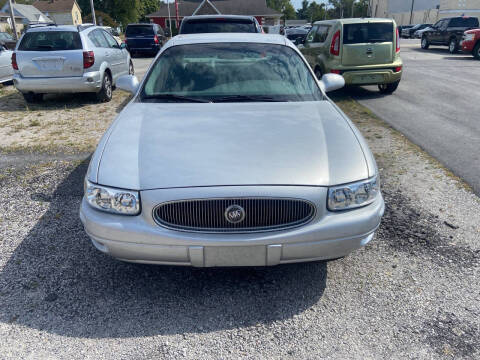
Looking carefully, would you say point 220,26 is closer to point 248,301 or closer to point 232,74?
point 232,74

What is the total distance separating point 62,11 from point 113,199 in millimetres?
89201

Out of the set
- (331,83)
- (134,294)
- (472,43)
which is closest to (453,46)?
(472,43)

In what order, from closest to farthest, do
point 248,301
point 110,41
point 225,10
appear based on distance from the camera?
point 248,301 < point 110,41 < point 225,10

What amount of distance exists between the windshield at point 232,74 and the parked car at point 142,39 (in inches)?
738

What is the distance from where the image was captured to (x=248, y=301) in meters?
2.86

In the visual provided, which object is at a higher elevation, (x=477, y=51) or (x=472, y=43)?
(x=472, y=43)

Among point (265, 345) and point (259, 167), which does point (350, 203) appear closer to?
point (259, 167)

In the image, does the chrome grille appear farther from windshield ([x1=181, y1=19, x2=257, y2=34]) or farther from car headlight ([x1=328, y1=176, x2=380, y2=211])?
windshield ([x1=181, y1=19, x2=257, y2=34])

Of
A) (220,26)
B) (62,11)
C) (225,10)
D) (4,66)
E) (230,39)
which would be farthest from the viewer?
(62,11)

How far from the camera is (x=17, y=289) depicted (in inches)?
118

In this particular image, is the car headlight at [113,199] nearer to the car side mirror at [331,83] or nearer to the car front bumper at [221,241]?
the car front bumper at [221,241]

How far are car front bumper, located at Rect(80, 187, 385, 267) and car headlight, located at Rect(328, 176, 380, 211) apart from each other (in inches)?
1.9

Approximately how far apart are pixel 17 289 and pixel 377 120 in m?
6.53

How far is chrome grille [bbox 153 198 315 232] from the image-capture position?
253 centimetres
